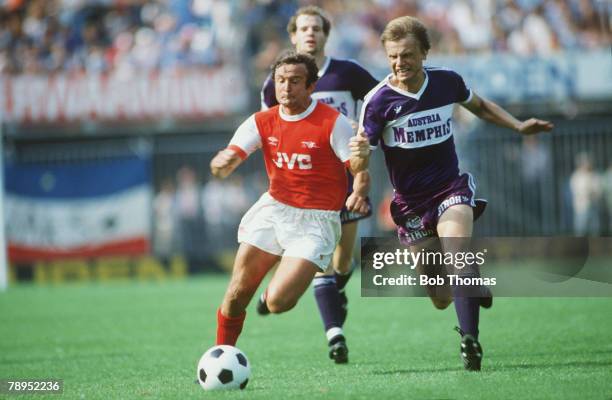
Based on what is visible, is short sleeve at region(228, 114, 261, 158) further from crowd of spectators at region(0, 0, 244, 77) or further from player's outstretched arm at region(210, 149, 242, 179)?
crowd of spectators at region(0, 0, 244, 77)

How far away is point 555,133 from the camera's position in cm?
1931

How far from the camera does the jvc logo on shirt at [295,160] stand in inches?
293

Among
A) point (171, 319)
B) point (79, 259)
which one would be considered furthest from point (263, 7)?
point (171, 319)

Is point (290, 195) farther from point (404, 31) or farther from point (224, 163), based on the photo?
point (404, 31)

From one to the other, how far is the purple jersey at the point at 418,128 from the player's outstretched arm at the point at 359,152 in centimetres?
68

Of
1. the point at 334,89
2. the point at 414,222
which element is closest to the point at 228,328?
the point at 414,222

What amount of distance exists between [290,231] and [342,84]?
2197 mm

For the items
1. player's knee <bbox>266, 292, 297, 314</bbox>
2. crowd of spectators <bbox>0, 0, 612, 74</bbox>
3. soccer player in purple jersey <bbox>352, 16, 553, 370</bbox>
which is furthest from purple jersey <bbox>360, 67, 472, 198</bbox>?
crowd of spectators <bbox>0, 0, 612, 74</bbox>

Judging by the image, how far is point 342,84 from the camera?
9.17 m

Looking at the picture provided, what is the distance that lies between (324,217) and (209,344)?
327 cm

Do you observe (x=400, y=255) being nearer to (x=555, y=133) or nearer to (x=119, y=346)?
(x=119, y=346)

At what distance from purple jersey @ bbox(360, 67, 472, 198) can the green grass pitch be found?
1.48 meters

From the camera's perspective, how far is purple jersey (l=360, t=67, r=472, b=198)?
25.8 ft

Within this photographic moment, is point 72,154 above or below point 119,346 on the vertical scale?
above
